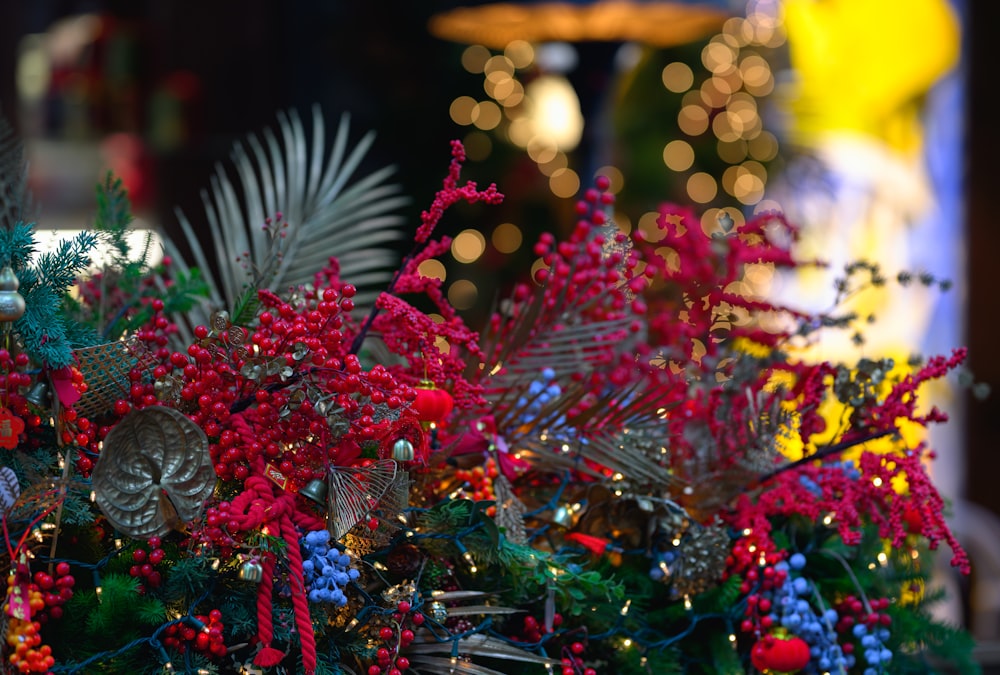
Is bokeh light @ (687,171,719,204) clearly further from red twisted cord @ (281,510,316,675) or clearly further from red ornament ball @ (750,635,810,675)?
red twisted cord @ (281,510,316,675)

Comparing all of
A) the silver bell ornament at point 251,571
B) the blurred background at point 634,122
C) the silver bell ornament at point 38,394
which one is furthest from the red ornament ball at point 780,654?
the blurred background at point 634,122

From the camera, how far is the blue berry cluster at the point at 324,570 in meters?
0.61

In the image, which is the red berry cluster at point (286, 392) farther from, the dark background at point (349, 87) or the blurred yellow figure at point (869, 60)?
the blurred yellow figure at point (869, 60)

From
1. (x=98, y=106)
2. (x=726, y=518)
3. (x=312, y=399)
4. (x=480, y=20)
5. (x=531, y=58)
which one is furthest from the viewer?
(x=98, y=106)

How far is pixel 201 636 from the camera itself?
0.58 metres

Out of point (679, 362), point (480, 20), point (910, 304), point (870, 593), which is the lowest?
point (870, 593)

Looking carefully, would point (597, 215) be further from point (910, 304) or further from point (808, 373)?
point (910, 304)

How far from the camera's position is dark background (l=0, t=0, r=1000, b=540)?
2.43 m

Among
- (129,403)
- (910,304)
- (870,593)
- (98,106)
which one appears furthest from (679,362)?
(98,106)

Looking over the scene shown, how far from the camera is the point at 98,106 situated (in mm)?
2750

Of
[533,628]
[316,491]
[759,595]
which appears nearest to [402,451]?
[316,491]

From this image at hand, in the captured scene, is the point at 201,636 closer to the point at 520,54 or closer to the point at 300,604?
the point at 300,604

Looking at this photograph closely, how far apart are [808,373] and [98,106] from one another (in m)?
2.33

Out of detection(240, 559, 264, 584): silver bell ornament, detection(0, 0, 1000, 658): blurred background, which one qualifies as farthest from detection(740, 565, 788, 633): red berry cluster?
detection(0, 0, 1000, 658): blurred background
